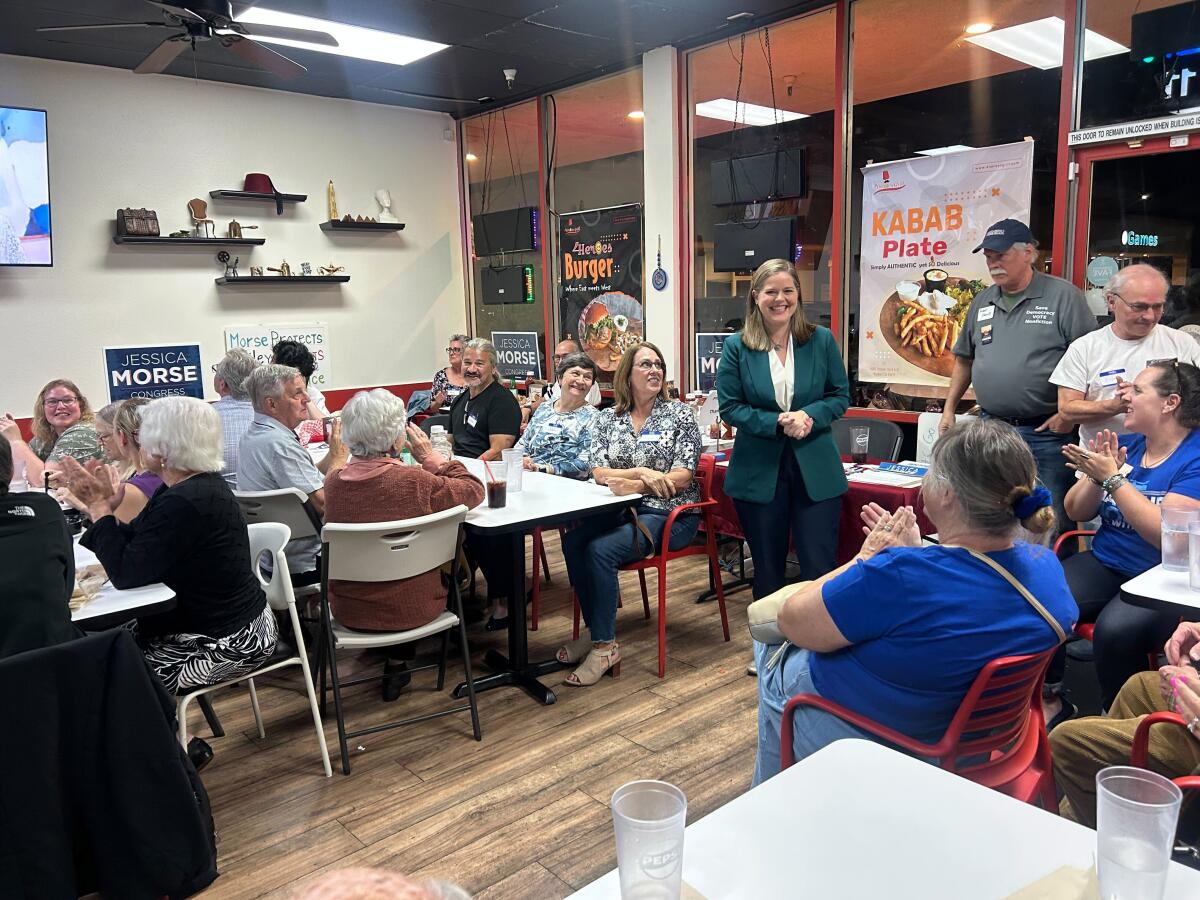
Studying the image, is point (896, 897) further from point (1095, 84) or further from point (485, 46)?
point (485, 46)

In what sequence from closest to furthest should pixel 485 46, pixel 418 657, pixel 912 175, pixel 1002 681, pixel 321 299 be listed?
pixel 1002 681, pixel 418 657, pixel 912 175, pixel 485 46, pixel 321 299

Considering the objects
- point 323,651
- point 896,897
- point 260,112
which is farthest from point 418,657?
point 260,112

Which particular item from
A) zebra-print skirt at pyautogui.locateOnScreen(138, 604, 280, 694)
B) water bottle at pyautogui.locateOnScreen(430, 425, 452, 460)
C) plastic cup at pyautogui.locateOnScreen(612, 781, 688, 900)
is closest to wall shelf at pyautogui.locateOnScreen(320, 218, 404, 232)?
water bottle at pyautogui.locateOnScreen(430, 425, 452, 460)

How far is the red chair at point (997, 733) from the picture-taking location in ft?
5.57

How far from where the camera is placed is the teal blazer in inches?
140

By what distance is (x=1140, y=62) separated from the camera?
4.04 meters

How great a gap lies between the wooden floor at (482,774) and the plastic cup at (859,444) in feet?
3.76

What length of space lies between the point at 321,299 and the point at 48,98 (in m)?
2.33

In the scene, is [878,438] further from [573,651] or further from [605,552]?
[573,651]

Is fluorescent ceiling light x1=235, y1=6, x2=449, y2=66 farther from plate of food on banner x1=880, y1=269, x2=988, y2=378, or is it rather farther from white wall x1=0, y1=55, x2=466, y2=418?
plate of food on banner x1=880, y1=269, x2=988, y2=378

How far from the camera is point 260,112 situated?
6.88m

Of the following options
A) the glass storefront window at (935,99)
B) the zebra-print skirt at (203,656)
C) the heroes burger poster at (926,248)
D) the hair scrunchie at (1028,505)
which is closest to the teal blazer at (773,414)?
the heroes burger poster at (926,248)

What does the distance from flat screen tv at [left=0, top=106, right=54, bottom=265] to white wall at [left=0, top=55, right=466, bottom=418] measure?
0.76ft

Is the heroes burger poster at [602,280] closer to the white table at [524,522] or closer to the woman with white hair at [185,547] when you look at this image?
the white table at [524,522]
